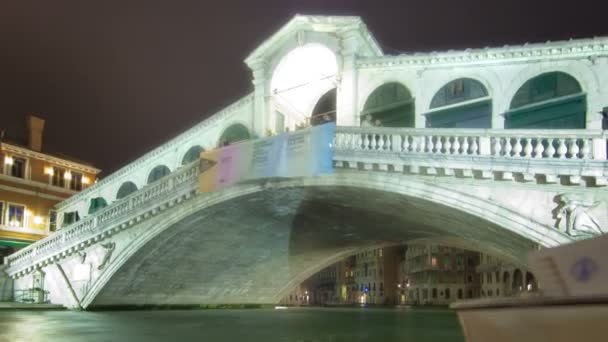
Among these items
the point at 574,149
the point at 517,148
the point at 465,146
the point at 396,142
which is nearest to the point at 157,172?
the point at 396,142

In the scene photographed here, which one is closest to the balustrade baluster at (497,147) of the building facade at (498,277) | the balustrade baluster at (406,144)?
the balustrade baluster at (406,144)

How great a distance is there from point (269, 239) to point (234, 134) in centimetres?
418

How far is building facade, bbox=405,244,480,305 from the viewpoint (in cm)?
5816

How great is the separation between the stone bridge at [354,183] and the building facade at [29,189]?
9.99 ft

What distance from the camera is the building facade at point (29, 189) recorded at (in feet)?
93.4

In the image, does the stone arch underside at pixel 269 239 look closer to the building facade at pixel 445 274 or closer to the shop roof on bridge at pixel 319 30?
the shop roof on bridge at pixel 319 30

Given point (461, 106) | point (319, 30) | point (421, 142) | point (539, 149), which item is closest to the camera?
point (539, 149)

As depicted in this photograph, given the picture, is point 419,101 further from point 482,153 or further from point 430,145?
point 482,153

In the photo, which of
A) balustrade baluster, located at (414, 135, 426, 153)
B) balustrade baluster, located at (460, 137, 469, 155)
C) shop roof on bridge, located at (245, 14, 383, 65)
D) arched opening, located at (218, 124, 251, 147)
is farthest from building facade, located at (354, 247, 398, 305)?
balustrade baluster, located at (460, 137, 469, 155)

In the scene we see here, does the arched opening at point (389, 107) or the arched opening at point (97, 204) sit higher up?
the arched opening at point (389, 107)

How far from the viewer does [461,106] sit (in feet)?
51.0

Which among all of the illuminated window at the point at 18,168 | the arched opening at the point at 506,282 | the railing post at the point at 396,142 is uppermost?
the illuminated window at the point at 18,168

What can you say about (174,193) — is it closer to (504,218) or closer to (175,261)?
(175,261)

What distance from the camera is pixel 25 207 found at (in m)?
29.3
